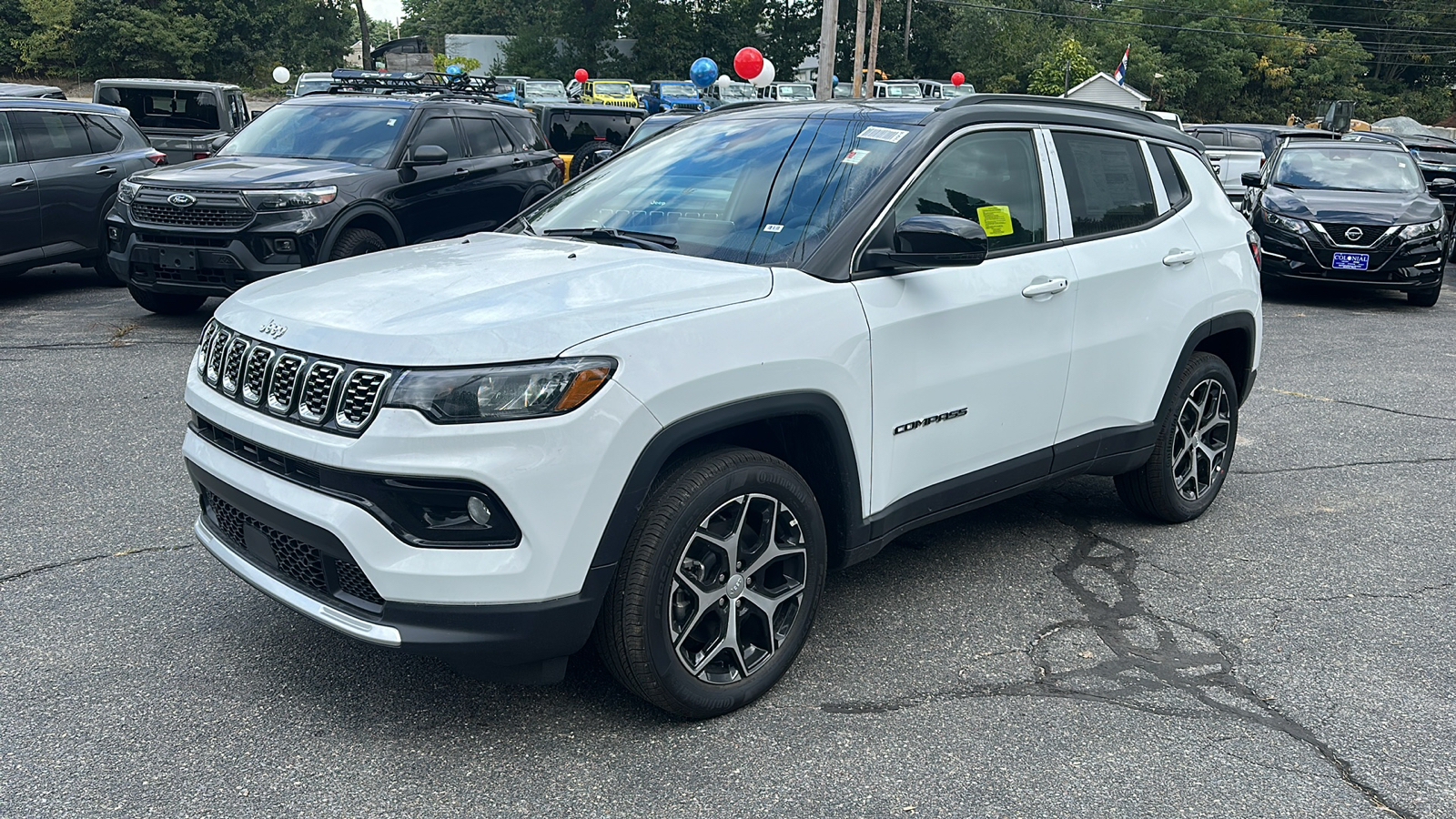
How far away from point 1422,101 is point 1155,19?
16.6m

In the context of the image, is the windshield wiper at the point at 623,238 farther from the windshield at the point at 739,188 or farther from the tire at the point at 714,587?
the tire at the point at 714,587

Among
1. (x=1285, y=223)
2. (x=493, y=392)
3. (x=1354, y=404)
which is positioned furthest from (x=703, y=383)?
(x=1285, y=223)

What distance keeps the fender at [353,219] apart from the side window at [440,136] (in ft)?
2.84

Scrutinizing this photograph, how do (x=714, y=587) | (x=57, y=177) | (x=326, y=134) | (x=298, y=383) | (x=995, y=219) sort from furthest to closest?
(x=57, y=177) < (x=326, y=134) < (x=995, y=219) < (x=714, y=587) < (x=298, y=383)

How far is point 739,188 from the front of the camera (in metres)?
3.89

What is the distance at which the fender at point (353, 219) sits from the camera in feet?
27.5

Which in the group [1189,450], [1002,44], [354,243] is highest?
[1002,44]

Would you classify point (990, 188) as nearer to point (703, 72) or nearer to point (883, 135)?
point (883, 135)

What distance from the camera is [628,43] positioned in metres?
61.9

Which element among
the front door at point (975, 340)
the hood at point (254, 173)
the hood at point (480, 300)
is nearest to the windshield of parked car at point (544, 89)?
the hood at point (254, 173)

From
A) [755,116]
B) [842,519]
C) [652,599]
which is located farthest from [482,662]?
[755,116]

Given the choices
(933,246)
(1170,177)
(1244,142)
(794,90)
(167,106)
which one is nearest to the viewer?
(933,246)

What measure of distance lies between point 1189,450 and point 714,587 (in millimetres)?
2784

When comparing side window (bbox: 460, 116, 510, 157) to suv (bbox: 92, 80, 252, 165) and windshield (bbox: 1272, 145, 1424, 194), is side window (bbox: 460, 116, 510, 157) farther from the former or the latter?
windshield (bbox: 1272, 145, 1424, 194)
